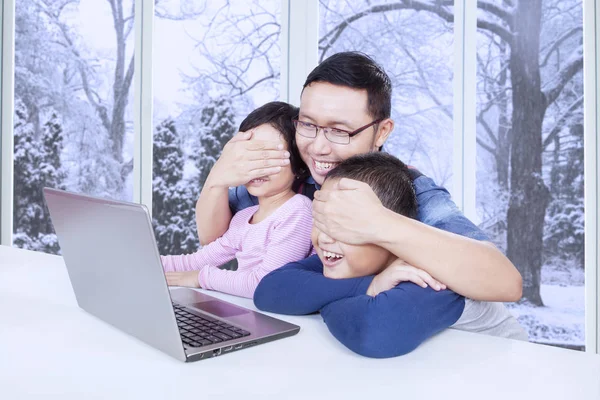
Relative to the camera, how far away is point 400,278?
35.4 inches

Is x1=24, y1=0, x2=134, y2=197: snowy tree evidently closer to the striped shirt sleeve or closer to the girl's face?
the striped shirt sleeve

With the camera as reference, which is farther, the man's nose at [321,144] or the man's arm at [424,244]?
the man's nose at [321,144]

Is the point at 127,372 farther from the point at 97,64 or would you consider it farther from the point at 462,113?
the point at 97,64

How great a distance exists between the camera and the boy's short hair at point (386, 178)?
108 centimetres

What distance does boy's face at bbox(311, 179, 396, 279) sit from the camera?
100 centimetres

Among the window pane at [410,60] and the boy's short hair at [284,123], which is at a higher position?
the window pane at [410,60]

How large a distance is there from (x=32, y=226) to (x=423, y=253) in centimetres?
367

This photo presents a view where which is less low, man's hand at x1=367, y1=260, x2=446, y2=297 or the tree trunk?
the tree trunk

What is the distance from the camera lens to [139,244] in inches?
27.4

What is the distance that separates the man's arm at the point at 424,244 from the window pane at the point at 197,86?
2.32m

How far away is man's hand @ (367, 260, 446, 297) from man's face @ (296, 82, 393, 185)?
0.45 m

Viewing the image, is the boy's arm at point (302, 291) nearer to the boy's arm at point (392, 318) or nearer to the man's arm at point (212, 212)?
the boy's arm at point (392, 318)

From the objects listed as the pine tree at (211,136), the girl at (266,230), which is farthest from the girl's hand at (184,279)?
the pine tree at (211,136)

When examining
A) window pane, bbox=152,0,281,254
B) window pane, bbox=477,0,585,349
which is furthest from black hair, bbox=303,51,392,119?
window pane, bbox=152,0,281,254
